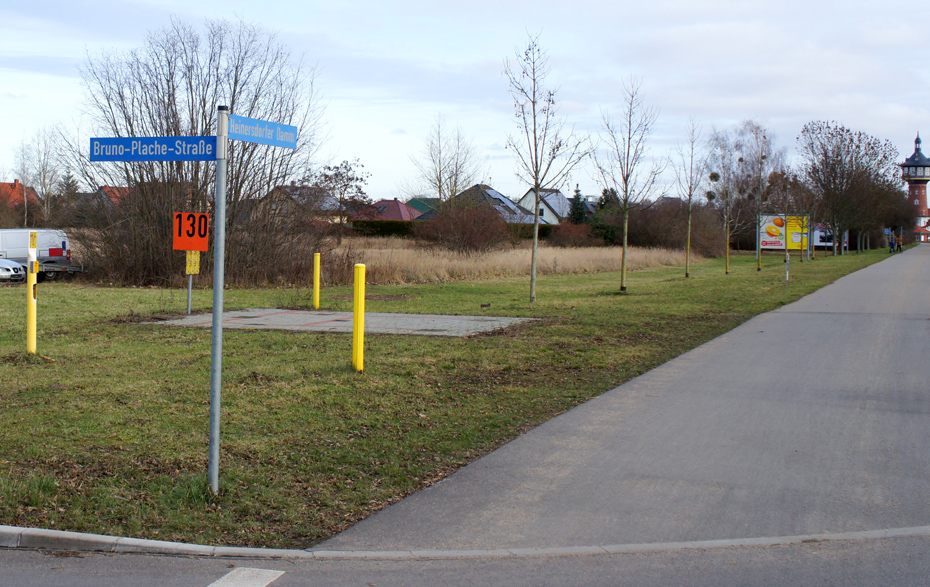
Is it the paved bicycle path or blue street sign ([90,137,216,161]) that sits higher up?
blue street sign ([90,137,216,161])

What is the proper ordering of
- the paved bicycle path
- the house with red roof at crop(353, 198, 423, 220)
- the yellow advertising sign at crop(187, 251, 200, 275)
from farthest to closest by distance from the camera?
the house with red roof at crop(353, 198, 423, 220)
the yellow advertising sign at crop(187, 251, 200, 275)
the paved bicycle path

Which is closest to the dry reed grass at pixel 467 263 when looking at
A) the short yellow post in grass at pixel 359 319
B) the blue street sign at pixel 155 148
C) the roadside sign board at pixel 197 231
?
the short yellow post in grass at pixel 359 319

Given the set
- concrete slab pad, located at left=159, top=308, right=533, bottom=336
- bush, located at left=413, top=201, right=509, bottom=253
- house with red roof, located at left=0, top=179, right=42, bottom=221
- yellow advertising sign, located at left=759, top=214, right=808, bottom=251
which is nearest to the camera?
concrete slab pad, located at left=159, top=308, right=533, bottom=336

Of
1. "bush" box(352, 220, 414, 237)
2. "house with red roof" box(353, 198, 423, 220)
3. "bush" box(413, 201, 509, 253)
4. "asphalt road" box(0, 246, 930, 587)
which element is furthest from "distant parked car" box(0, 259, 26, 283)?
"house with red roof" box(353, 198, 423, 220)

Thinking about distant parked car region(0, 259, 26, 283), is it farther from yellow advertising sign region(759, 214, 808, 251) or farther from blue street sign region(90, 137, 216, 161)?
yellow advertising sign region(759, 214, 808, 251)

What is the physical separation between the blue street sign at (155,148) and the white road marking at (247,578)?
2.30m

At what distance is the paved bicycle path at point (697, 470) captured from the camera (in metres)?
4.28

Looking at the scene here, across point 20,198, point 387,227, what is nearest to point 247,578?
point 387,227

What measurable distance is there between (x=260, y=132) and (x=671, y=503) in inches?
134

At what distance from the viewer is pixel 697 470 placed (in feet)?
17.5

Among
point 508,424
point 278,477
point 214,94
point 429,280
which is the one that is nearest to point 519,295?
point 429,280

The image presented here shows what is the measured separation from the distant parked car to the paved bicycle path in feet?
72.5

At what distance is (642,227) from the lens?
61.0m

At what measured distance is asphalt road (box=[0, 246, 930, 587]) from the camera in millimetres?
3748
